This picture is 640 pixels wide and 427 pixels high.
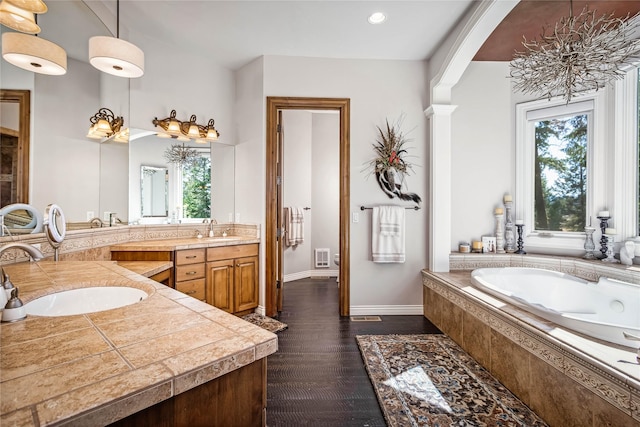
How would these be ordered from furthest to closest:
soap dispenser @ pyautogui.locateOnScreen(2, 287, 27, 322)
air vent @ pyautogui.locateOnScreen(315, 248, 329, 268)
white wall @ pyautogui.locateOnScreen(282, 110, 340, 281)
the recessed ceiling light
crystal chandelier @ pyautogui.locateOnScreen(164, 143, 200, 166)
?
air vent @ pyautogui.locateOnScreen(315, 248, 329, 268) < white wall @ pyautogui.locateOnScreen(282, 110, 340, 281) < crystal chandelier @ pyautogui.locateOnScreen(164, 143, 200, 166) < the recessed ceiling light < soap dispenser @ pyautogui.locateOnScreen(2, 287, 27, 322)

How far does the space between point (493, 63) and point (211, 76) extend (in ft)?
10.4

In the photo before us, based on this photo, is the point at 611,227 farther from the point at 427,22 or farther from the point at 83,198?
the point at 83,198

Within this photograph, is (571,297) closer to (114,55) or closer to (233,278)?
(233,278)

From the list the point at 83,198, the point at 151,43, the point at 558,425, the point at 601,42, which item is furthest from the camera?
the point at 151,43

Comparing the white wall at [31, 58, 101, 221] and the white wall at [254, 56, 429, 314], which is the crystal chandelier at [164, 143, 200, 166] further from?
the white wall at [31, 58, 101, 221]

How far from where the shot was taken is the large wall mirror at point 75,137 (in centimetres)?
185

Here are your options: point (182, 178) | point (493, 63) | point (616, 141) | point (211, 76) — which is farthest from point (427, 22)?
point (182, 178)

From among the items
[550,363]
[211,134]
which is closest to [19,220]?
[211,134]

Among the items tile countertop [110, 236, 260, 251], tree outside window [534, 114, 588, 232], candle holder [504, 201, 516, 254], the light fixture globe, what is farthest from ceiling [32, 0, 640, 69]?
candle holder [504, 201, 516, 254]

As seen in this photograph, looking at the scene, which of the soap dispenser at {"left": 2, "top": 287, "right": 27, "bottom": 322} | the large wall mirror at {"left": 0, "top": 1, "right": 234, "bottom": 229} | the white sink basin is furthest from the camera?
the large wall mirror at {"left": 0, "top": 1, "right": 234, "bottom": 229}

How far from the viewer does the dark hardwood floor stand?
174cm

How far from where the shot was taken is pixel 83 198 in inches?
90.7

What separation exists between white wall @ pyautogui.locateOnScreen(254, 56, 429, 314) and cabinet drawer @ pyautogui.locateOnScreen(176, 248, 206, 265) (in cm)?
97

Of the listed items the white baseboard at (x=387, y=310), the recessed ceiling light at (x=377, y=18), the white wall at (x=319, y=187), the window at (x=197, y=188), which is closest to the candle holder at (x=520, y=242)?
the white baseboard at (x=387, y=310)
